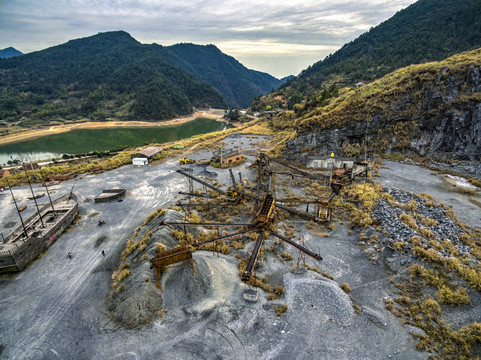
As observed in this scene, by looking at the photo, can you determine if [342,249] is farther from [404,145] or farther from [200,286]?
[404,145]

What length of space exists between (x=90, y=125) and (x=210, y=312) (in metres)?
141

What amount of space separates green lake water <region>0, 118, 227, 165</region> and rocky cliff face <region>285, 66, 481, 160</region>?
203 feet

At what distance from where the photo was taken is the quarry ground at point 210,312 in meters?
13.5

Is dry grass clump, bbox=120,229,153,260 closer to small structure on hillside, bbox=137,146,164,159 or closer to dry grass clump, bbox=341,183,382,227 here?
dry grass clump, bbox=341,183,382,227

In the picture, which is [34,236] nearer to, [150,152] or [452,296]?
[150,152]

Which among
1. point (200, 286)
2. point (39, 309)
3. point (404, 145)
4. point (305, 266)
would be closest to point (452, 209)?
point (305, 266)

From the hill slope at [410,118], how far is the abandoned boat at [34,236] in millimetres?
38991

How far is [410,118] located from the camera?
140 feet

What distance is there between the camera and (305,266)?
19.5 metres

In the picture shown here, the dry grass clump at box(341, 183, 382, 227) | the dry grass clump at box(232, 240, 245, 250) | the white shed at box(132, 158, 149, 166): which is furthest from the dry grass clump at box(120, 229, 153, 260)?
the white shed at box(132, 158, 149, 166)

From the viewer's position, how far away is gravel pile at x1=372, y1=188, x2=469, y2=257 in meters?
20.2

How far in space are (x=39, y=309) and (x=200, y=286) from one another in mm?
11628

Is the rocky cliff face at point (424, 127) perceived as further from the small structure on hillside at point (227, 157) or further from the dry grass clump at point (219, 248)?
the dry grass clump at point (219, 248)

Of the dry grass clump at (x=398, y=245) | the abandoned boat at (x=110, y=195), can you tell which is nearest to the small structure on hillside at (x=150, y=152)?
the abandoned boat at (x=110, y=195)
